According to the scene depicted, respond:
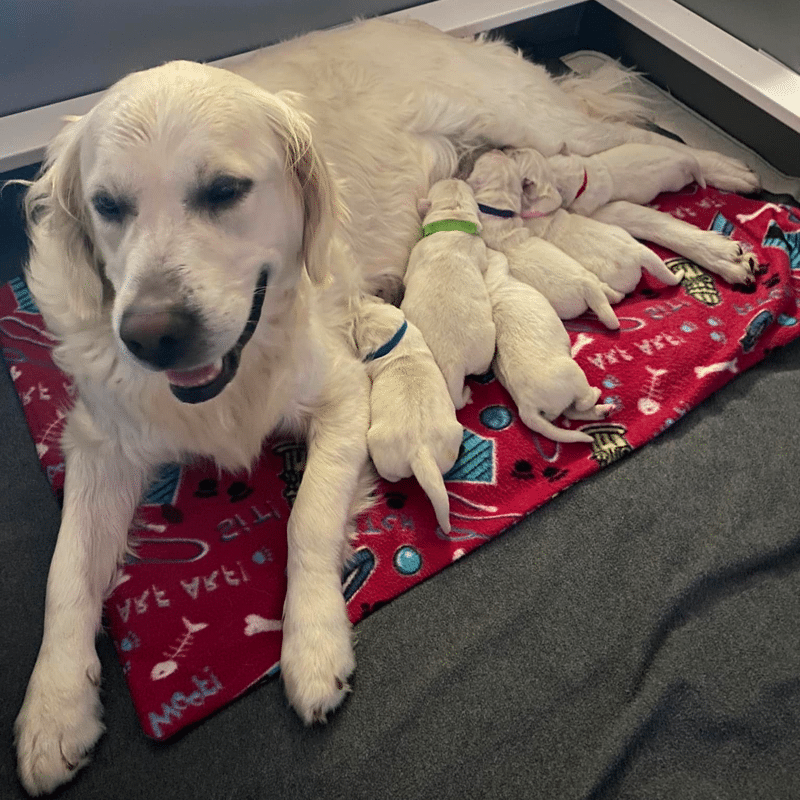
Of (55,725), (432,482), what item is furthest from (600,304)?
(55,725)

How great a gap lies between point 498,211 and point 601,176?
39cm

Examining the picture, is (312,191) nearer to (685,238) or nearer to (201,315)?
(201,315)

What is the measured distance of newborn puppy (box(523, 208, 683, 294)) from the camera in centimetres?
189

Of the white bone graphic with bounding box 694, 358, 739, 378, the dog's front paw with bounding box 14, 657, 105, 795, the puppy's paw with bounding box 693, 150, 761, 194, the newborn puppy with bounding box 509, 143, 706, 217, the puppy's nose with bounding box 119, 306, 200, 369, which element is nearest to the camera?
the puppy's nose with bounding box 119, 306, 200, 369

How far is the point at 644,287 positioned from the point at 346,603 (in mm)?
1250

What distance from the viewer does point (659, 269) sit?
6.26ft

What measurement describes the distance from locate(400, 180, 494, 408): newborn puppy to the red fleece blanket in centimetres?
15

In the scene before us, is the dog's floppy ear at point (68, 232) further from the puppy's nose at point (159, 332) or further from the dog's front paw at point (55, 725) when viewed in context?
the dog's front paw at point (55, 725)

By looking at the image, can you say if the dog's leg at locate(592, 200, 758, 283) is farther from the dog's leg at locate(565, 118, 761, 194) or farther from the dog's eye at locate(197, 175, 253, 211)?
the dog's eye at locate(197, 175, 253, 211)

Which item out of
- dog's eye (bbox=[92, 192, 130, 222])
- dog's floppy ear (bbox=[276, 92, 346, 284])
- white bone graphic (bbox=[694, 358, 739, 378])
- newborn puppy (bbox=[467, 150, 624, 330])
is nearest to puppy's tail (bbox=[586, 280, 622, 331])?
newborn puppy (bbox=[467, 150, 624, 330])

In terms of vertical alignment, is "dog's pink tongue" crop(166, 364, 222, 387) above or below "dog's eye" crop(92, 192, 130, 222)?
below

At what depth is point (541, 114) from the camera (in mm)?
2275

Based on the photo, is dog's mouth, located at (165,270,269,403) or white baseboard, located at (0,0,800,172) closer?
dog's mouth, located at (165,270,269,403)

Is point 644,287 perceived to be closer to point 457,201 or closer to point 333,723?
point 457,201
